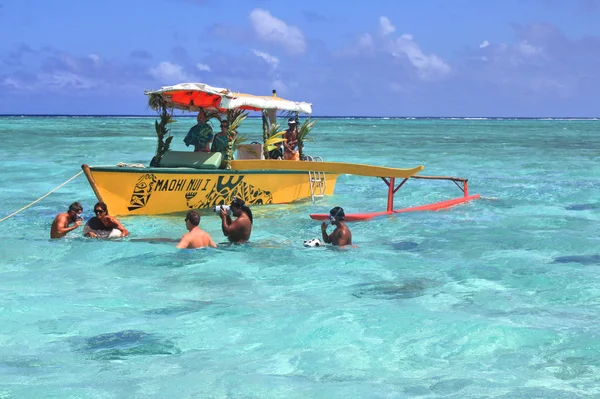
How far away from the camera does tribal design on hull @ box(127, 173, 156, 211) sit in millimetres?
14766

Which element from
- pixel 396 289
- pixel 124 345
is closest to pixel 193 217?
pixel 396 289

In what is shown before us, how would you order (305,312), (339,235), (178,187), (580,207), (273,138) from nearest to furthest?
(305,312) < (339,235) < (178,187) < (273,138) < (580,207)

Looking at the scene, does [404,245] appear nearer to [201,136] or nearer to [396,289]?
[396,289]

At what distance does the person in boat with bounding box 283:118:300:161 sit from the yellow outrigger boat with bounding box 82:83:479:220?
0.83 meters

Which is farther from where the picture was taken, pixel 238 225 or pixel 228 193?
pixel 228 193

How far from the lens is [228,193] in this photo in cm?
1611

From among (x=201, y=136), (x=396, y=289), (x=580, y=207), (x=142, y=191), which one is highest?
(x=201, y=136)

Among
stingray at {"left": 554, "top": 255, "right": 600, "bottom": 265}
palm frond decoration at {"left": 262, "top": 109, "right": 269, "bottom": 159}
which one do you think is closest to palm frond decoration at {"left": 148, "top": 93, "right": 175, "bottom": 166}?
palm frond decoration at {"left": 262, "top": 109, "right": 269, "bottom": 159}

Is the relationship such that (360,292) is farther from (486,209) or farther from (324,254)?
(486,209)

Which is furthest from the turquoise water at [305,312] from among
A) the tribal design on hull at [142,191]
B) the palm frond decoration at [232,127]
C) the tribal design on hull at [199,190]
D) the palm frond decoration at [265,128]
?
the palm frond decoration at [265,128]

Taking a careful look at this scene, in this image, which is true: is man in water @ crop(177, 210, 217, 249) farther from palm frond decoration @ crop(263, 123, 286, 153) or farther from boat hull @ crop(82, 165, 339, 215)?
palm frond decoration @ crop(263, 123, 286, 153)

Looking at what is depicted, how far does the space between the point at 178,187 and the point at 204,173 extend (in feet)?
1.88

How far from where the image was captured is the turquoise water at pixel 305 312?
707 centimetres

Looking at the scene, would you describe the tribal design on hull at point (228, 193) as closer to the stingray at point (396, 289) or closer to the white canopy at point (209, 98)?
the white canopy at point (209, 98)
